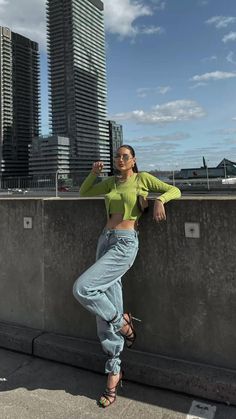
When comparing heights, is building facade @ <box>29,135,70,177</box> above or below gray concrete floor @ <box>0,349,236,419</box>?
above

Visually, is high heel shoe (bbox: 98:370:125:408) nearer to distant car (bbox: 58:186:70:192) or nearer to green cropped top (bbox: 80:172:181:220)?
green cropped top (bbox: 80:172:181:220)

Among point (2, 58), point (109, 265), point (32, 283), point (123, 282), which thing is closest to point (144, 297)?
point (123, 282)

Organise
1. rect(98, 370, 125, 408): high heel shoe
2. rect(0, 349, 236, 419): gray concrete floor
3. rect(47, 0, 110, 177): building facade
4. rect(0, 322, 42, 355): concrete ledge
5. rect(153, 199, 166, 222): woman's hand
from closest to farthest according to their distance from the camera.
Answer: rect(0, 349, 236, 419): gray concrete floor
rect(98, 370, 125, 408): high heel shoe
rect(153, 199, 166, 222): woman's hand
rect(0, 322, 42, 355): concrete ledge
rect(47, 0, 110, 177): building facade

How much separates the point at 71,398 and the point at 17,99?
125197 mm

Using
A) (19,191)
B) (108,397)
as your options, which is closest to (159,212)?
(108,397)

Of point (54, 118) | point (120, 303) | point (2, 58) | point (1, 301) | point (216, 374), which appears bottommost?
point (216, 374)

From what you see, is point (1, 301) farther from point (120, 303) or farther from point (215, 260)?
point (215, 260)

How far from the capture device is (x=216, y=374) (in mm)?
3066

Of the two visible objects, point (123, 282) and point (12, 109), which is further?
point (12, 109)

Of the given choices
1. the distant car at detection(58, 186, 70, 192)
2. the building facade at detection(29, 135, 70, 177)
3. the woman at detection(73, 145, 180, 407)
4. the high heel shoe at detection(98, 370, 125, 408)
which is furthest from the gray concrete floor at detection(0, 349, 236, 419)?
the building facade at detection(29, 135, 70, 177)

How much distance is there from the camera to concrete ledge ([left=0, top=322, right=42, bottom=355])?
12.9 feet

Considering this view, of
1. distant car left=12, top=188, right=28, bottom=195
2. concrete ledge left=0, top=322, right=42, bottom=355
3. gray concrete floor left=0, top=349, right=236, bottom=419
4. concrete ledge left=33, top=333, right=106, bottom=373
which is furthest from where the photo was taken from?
distant car left=12, top=188, right=28, bottom=195

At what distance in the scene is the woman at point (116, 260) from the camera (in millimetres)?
2957

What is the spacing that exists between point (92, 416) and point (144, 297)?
1096mm
